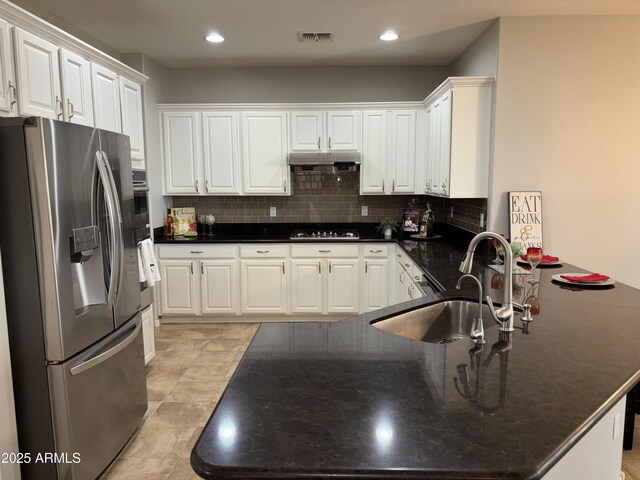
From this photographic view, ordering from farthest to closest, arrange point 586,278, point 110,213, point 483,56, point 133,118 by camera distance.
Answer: point 483,56
point 133,118
point 586,278
point 110,213

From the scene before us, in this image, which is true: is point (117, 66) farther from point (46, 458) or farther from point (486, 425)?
point (486, 425)

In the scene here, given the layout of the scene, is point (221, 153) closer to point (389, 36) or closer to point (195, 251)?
point (195, 251)

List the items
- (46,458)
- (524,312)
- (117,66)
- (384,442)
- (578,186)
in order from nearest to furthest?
(384,442), (524,312), (46,458), (117,66), (578,186)

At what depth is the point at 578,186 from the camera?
11.5ft

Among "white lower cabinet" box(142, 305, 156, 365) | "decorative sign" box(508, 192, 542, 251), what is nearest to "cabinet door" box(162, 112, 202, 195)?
"white lower cabinet" box(142, 305, 156, 365)

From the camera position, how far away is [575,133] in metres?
3.46

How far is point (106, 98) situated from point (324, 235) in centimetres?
260

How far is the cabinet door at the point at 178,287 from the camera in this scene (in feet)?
15.3

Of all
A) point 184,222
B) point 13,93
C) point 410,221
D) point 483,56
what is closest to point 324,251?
point 410,221

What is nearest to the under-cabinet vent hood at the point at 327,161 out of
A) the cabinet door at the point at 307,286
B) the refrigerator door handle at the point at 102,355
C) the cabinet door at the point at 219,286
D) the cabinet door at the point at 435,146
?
the cabinet door at the point at 435,146

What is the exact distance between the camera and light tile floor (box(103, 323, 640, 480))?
7.80 feet

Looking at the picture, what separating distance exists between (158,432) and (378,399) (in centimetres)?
206

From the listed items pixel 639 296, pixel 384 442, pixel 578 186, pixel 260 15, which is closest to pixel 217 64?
pixel 260 15

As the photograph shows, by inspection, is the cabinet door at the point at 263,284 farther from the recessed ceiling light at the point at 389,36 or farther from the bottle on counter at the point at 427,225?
the recessed ceiling light at the point at 389,36
